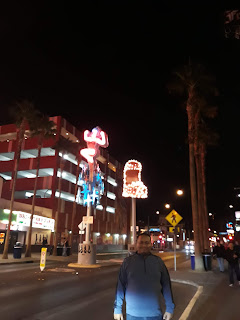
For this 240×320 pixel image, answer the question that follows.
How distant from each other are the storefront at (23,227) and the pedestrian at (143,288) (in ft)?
106

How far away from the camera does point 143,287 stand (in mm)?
3539

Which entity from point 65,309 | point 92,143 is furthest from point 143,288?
point 92,143

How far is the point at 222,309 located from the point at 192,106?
15.3 meters

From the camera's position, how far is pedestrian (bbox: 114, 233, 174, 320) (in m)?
3.46

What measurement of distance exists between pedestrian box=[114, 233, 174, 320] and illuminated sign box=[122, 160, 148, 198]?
22.5 meters

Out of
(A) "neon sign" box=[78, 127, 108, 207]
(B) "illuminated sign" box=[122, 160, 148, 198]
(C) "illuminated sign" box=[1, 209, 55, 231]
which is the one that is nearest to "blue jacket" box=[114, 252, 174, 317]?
(A) "neon sign" box=[78, 127, 108, 207]

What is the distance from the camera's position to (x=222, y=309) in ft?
26.1

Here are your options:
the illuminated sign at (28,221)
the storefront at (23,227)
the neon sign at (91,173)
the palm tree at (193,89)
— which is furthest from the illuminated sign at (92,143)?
the illuminated sign at (28,221)

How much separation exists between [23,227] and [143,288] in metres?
37.7

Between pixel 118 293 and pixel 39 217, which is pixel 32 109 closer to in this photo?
pixel 39 217

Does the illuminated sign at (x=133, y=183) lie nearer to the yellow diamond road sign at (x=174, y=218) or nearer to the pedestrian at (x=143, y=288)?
the yellow diamond road sign at (x=174, y=218)

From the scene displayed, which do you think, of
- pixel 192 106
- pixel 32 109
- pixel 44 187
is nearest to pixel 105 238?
pixel 44 187

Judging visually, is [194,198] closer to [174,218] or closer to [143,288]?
[174,218]

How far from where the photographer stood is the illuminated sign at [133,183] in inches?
1054
